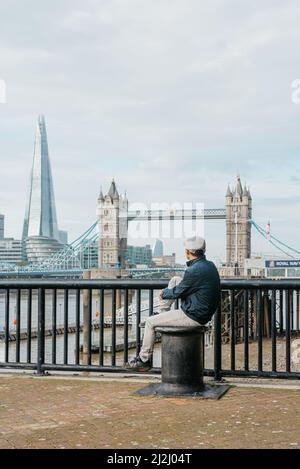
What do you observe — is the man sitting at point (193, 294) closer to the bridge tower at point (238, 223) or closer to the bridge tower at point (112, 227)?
the bridge tower at point (112, 227)

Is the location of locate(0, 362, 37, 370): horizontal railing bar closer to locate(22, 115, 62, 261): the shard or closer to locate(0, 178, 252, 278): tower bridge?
locate(0, 178, 252, 278): tower bridge

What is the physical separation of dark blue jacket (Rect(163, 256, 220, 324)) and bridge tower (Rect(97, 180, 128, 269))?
362 ft

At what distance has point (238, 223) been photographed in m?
132

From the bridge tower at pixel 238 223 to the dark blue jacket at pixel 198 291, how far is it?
121 meters

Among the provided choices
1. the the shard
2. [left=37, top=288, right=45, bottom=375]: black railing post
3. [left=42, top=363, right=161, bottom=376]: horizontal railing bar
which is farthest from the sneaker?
the the shard

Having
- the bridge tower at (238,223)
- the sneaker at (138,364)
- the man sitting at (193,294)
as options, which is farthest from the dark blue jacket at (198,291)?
the bridge tower at (238,223)

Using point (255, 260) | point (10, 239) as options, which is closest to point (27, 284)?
point (255, 260)

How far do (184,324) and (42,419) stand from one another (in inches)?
60.6

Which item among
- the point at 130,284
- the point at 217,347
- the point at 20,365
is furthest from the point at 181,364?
the point at 20,365

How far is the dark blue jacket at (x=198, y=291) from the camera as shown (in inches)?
225

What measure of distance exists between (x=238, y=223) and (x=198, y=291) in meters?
127

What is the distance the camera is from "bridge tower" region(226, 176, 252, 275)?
5037 inches

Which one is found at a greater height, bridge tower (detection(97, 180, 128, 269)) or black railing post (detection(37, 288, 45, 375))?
bridge tower (detection(97, 180, 128, 269))
